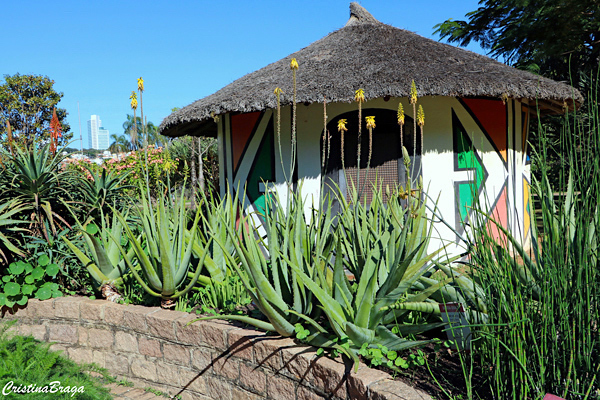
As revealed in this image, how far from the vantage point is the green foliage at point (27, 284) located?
366cm

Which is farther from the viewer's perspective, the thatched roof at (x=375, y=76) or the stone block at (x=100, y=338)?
the thatched roof at (x=375, y=76)

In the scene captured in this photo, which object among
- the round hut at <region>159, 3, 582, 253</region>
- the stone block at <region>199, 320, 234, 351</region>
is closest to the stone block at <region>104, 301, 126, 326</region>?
the stone block at <region>199, 320, 234, 351</region>

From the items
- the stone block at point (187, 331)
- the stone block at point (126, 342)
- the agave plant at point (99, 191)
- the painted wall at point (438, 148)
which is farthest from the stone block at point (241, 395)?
the painted wall at point (438, 148)

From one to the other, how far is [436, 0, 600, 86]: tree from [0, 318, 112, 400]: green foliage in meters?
8.10

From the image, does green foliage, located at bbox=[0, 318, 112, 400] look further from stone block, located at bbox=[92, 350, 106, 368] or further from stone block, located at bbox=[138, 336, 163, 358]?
stone block, located at bbox=[138, 336, 163, 358]

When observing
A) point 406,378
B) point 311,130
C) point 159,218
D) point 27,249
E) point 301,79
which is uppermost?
point 301,79

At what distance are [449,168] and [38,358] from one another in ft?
17.8

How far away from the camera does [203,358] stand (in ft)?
9.37

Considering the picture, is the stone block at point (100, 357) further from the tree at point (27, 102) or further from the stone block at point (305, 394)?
the tree at point (27, 102)

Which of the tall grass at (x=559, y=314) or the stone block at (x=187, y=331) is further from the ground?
the tall grass at (x=559, y=314)

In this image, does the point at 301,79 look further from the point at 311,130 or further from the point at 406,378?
the point at 406,378

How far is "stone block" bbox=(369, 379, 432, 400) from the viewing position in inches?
72.7

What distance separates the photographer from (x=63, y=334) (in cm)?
359

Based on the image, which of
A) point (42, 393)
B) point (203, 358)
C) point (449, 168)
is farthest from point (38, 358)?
point (449, 168)
